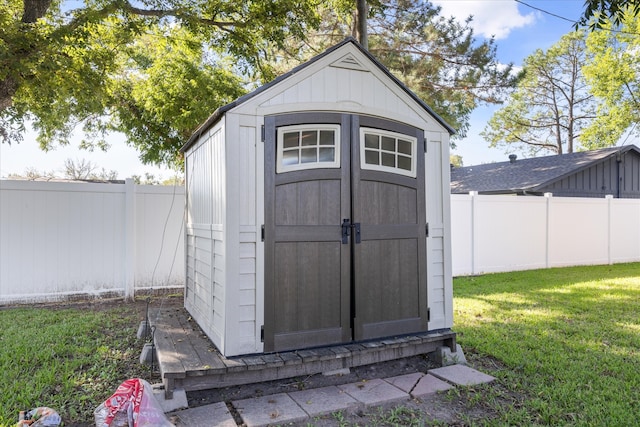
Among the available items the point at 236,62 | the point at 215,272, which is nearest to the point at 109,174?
the point at 236,62

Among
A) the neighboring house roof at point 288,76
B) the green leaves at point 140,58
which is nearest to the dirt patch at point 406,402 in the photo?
the neighboring house roof at point 288,76

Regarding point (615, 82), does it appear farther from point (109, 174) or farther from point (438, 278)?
point (109, 174)

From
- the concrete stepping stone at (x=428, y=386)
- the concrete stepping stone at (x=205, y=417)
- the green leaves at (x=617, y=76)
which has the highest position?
the green leaves at (x=617, y=76)

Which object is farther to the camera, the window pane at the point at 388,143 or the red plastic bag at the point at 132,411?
the window pane at the point at 388,143

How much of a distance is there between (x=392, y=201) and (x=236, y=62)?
6.09m

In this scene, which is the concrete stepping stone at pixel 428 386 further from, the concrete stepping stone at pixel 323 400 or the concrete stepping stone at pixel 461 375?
the concrete stepping stone at pixel 323 400

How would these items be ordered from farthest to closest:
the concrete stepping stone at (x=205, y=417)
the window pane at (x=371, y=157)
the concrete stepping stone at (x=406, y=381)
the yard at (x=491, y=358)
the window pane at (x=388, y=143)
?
1. the window pane at (x=388, y=143)
2. the window pane at (x=371, y=157)
3. the concrete stepping stone at (x=406, y=381)
4. the yard at (x=491, y=358)
5. the concrete stepping stone at (x=205, y=417)

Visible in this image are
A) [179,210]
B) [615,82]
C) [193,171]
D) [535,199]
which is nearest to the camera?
Answer: [193,171]

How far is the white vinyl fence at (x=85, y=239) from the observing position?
18.8 ft

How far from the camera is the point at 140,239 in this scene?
6.40m

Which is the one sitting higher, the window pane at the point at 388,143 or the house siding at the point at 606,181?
the house siding at the point at 606,181

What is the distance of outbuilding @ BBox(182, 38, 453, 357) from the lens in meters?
3.28

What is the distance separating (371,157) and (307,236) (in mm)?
929

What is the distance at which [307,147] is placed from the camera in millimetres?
3510
